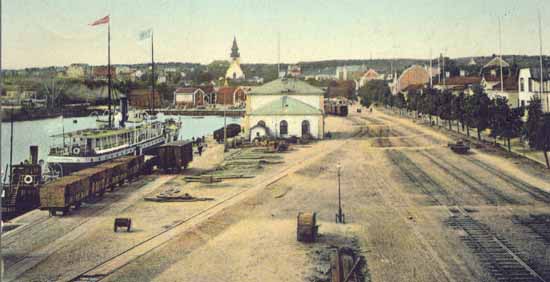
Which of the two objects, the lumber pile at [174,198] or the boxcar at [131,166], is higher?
the boxcar at [131,166]

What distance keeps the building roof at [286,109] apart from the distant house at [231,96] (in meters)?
101

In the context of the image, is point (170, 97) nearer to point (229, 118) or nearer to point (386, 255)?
point (229, 118)

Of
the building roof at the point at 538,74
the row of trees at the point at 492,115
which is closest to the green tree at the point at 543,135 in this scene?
the row of trees at the point at 492,115

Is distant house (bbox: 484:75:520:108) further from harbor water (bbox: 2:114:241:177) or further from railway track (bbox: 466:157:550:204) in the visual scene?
harbor water (bbox: 2:114:241:177)

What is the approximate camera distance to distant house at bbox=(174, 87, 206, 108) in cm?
15975

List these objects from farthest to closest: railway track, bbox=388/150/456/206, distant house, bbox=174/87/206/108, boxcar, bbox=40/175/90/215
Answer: distant house, bbox=174/87/206/108 < railway track, bbox=388/150/456/206 < boxcar, bbox=40/175/90/215

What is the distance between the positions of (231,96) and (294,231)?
143 metres

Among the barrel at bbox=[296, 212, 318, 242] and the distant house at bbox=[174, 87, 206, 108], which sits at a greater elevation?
the distant house at bbox=[174, 87, 206, 108]

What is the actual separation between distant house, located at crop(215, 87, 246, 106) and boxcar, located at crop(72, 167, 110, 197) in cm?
13029

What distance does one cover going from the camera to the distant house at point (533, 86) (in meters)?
55.0

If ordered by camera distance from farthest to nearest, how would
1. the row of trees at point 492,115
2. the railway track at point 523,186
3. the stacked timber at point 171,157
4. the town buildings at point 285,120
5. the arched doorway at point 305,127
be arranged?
1. the arched doorway at point 305,127
2. the town buildings at point 285,120
3. the stacked timber at point 171,157
4. the row of trees at point 492,115
5. the railway track at point 523,186

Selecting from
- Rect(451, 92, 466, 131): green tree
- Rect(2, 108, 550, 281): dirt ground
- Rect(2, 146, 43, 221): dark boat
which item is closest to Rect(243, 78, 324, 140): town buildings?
Rect(451, 92, 466, 131): green tree

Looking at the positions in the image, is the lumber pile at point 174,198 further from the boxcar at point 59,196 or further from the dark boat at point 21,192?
the dark boat at point 21,192

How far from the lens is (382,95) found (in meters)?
144
